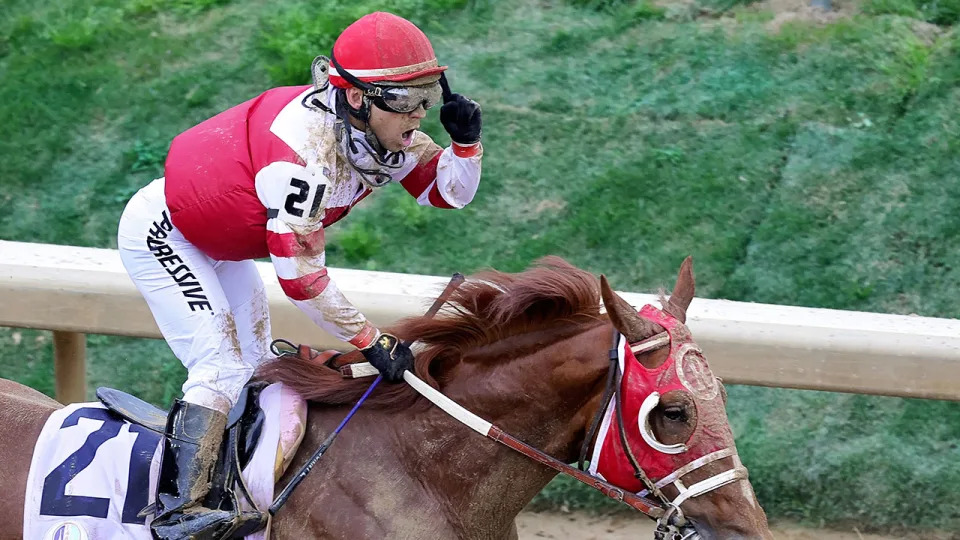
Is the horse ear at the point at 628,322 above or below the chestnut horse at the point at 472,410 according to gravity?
above

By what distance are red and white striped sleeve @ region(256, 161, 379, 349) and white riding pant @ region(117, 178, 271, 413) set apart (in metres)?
0.37

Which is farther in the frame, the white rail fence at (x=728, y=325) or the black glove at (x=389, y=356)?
the white rail fence at (x=728, y=325)

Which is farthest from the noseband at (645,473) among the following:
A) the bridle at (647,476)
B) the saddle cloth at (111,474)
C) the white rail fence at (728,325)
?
the white rail fence at (728,325)

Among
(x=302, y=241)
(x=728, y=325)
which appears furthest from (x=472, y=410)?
(x=728, y=325)

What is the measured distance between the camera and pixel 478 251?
20.5 ft

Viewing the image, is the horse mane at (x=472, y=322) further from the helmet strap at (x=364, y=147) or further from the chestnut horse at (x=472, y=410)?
the helmet strap at (x=364, y=147)

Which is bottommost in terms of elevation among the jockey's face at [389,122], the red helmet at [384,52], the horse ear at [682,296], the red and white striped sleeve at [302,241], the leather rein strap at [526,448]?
the leather rein strap at [526,448]

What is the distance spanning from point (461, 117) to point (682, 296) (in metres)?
0.95

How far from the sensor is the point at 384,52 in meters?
3.09

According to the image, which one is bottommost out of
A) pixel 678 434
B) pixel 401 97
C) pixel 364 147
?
pixel 678 434

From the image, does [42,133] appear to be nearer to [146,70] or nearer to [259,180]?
[146,70]

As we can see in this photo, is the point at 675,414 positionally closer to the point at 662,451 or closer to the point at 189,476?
the point at 662,451

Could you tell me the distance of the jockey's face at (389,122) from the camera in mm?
3168

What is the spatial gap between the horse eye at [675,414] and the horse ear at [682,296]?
1.18ft
